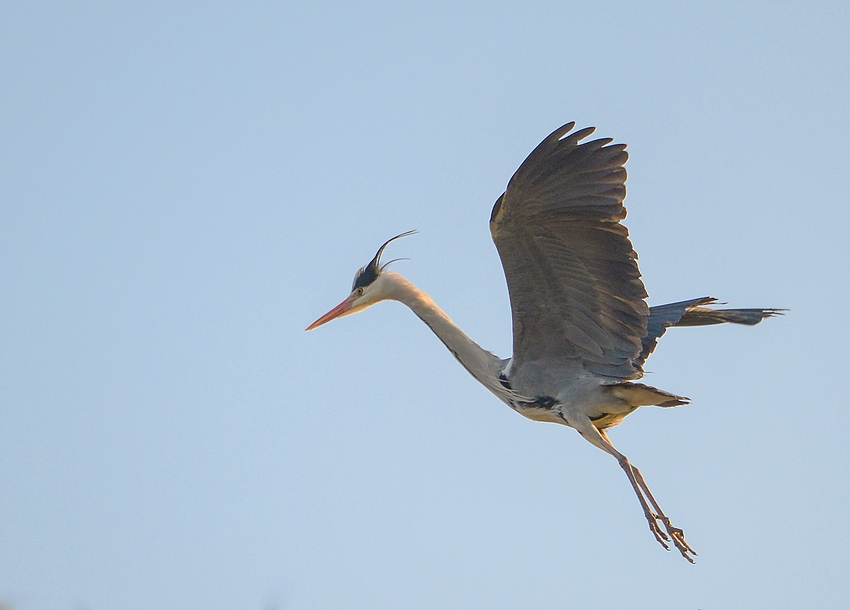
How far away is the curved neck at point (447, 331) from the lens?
7.25 metres

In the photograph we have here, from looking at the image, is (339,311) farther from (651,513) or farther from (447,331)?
(651,513)

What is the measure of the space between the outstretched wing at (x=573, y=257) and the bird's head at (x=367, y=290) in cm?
137

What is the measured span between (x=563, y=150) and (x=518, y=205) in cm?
40

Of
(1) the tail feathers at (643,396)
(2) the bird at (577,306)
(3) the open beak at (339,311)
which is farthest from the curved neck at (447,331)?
(1) the tail feathers at (643,396)

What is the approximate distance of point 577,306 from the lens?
21.4 ft

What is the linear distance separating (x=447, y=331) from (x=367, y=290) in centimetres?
85

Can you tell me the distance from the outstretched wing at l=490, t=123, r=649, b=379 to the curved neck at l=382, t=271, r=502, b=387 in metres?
0.48

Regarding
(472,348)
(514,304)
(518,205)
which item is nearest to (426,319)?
(472,348)

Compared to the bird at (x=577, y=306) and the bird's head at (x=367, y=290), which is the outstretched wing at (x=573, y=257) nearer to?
the bird at (x=577, y=306)

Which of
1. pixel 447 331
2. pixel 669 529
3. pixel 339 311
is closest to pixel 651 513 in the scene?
pixel 669 529

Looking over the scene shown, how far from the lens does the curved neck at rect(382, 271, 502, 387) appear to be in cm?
725

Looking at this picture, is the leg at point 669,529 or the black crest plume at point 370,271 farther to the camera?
the black crest plume at point 370,271

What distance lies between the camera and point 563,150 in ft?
20.1

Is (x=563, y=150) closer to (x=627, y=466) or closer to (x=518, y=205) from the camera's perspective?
(x=518, y=205)
